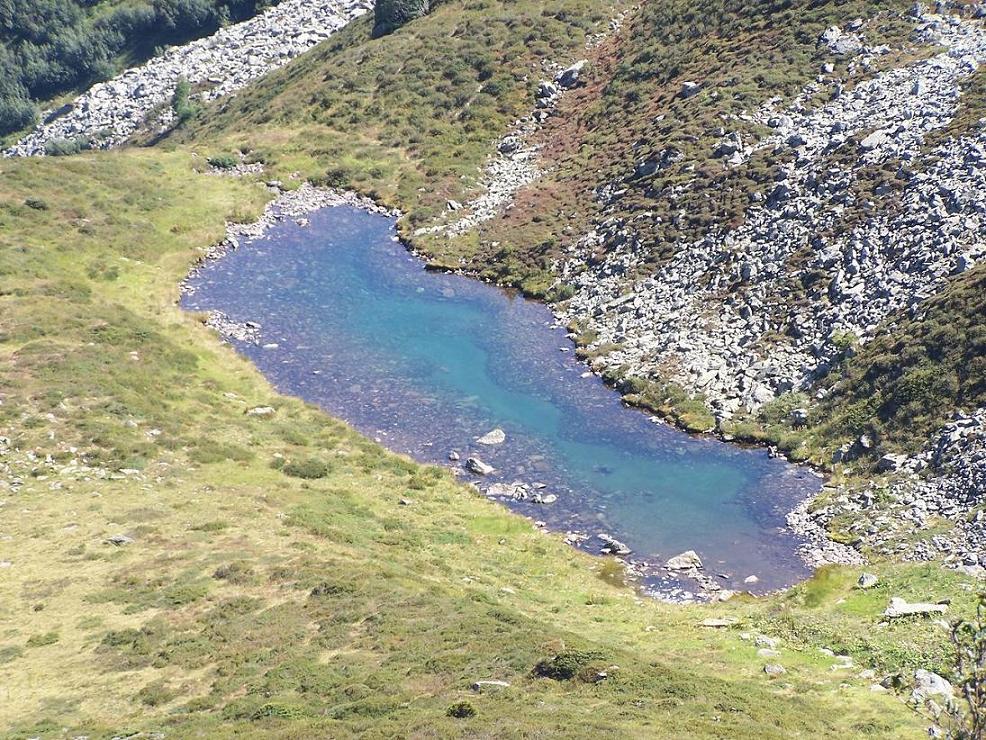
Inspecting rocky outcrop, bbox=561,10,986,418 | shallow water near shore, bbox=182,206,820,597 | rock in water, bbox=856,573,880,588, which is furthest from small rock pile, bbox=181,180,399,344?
rock in water, bbox=856,573,880,588

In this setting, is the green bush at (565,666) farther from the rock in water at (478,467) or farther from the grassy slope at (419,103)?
the grassy slope at (419,103)

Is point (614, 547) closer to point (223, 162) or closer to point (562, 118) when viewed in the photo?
point (562, 118)

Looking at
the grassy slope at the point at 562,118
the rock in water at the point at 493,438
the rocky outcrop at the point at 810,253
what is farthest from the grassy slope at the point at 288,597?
the rocky outcrop at the point at 810,253

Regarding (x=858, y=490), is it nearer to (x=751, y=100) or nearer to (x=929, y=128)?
(x=929, y=128)

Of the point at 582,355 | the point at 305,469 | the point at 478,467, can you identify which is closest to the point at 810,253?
the point at 582,355

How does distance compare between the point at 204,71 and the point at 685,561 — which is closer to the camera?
the point at 685,561

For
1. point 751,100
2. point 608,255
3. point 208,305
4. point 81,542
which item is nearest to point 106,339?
point 208,305

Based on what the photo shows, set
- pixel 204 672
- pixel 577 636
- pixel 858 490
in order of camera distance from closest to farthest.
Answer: pixel 204 672 → pixel 577 636 → pixel 858 490
